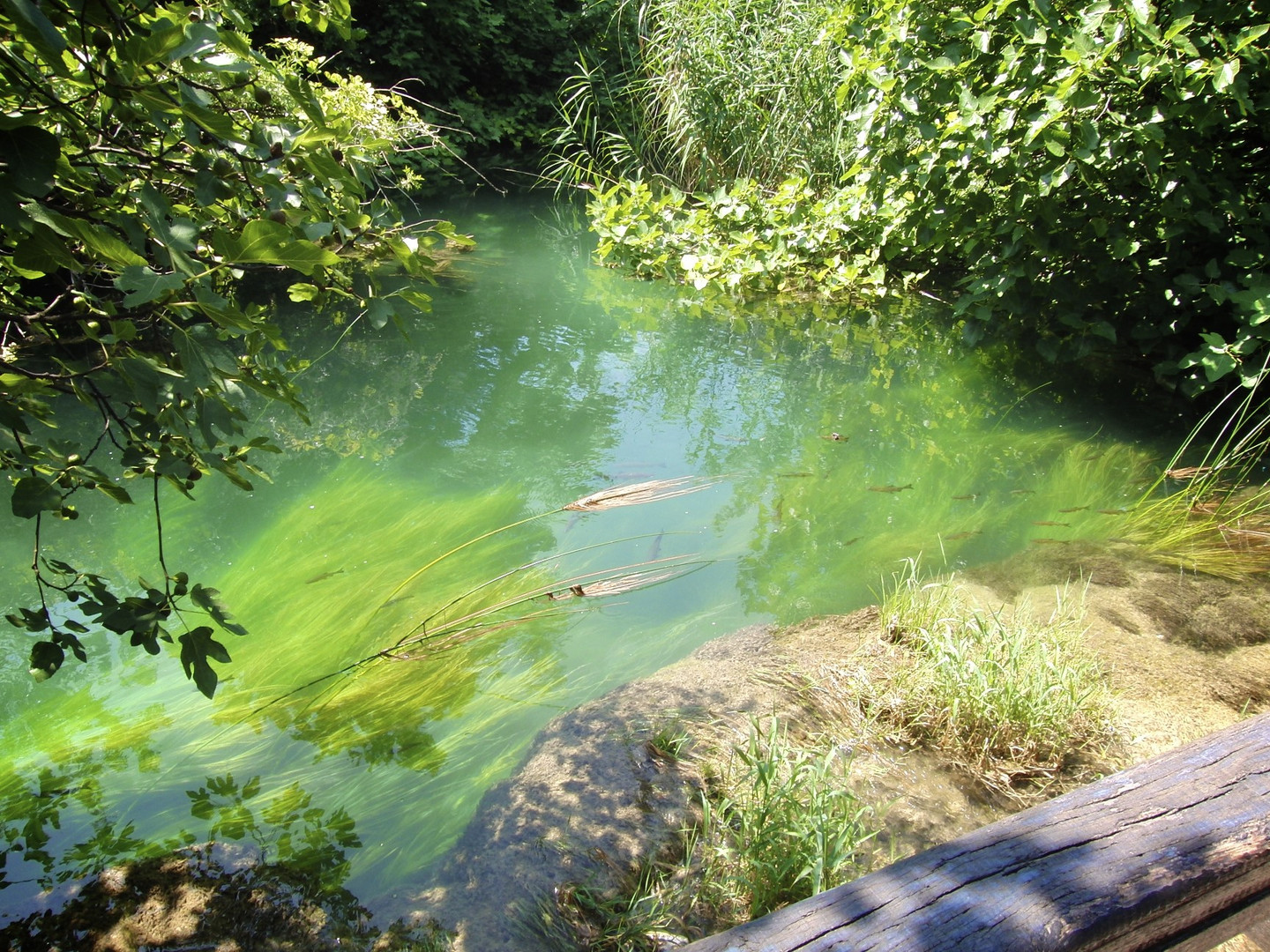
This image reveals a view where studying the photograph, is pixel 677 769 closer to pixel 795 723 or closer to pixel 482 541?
pixel 795 723

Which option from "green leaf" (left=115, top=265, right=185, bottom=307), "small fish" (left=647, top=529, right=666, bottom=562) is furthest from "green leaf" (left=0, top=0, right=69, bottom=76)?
"small fish" (left=647, top=529, right=666, bottom=562)

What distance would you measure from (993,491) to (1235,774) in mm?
2676

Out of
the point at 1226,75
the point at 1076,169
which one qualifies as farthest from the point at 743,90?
the point at 1226,75

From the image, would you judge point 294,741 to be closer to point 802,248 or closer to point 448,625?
point 448,625

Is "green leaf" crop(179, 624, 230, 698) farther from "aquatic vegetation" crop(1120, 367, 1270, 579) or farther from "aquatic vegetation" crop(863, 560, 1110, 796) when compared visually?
"aquatic vegetation" crop(1120, 367, 1270, 579)

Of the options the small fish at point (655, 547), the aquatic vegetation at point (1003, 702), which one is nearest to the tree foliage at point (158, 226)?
the aquatic vegetation at point (1003, 702)

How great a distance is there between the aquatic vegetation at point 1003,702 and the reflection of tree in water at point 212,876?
1.39m

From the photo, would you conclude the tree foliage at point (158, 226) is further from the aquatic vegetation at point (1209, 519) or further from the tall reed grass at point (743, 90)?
the tall reed grass at point (743, 90)

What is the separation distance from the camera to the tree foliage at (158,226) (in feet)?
3.03

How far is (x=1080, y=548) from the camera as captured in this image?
3.32 m

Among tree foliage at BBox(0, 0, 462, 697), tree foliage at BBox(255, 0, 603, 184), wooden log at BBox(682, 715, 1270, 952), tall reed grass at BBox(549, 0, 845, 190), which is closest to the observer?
tree foliage at BBox(0, 0, 462, 697)

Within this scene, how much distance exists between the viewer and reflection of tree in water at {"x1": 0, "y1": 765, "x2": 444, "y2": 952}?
1.75 metres

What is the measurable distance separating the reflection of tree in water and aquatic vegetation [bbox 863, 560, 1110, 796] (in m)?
1.39

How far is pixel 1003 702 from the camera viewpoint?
7.42 ft
